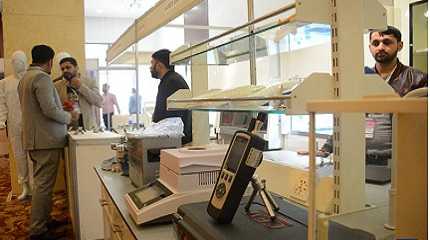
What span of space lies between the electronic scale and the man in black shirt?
114 centimetres

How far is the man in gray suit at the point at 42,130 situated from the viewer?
10.4ft

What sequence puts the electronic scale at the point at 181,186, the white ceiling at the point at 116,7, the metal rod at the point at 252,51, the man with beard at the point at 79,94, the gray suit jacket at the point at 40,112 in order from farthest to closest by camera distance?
the white ceiling at the point at 116,7 < the man with beard at the point at 79,94 < the gray suit jacket at the point at 40,112 < the metal rod at the point at 252,51 < the electronic scale at the point at 181,186

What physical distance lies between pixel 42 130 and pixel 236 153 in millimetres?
2627

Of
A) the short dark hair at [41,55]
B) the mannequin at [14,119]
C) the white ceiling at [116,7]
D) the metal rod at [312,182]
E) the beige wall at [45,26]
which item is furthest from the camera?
the white ceiling at [116,7]

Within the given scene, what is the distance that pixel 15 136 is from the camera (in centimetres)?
465

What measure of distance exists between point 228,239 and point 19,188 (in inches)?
182

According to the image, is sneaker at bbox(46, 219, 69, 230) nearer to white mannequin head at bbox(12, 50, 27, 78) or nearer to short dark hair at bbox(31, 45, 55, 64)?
short dark hair at bbox(31, 45, 55, 64)

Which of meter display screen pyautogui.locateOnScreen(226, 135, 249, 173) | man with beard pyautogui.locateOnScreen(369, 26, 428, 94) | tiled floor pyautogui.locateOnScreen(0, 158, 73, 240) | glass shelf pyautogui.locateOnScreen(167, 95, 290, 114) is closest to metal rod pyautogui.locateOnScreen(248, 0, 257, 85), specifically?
glass shelf pyautogui.locateOnScreen(167, 95, 290, 114)

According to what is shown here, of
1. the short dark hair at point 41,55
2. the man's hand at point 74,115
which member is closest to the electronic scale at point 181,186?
the short dark hair at point 41,55

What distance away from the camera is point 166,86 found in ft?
9.82

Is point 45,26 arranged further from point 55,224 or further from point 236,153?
point 236,153

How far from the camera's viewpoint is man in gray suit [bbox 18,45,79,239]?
318cm

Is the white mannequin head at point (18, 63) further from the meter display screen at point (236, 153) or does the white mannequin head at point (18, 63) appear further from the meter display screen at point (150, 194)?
the meter display screen at point (236, 153)

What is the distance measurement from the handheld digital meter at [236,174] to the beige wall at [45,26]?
4.12 m
